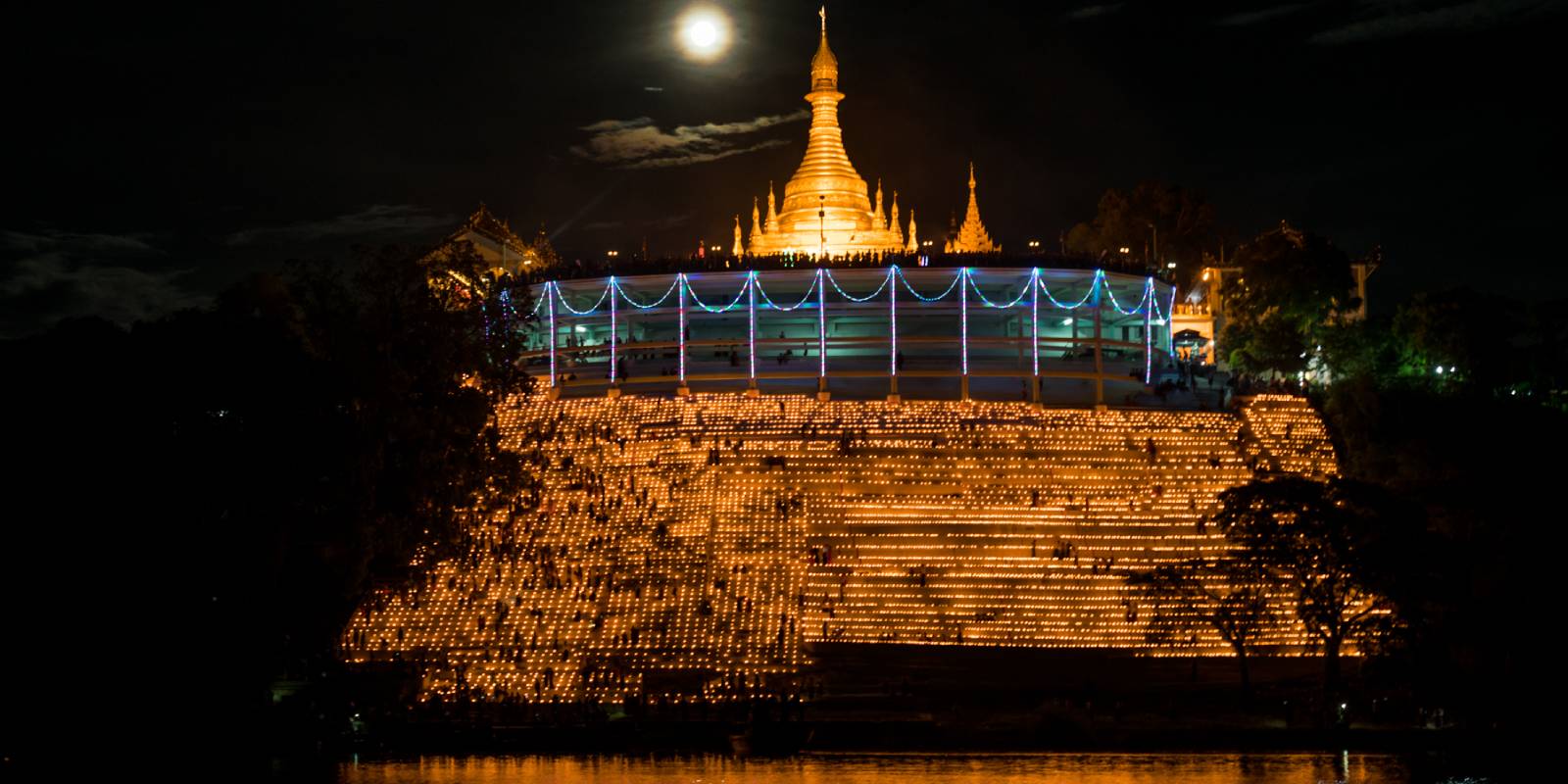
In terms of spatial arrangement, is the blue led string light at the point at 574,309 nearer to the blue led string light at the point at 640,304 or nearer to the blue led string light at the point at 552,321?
the blue led string light at the point at 552,321

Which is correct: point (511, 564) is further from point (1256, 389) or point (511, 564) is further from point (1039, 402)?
point (1256, 389)

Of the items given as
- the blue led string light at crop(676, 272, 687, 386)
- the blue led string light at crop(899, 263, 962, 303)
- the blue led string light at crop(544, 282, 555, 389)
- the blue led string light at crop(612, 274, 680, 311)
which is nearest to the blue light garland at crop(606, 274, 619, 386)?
the blue led string light at crop(612, 274, 680, 311)

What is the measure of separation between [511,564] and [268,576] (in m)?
8.25

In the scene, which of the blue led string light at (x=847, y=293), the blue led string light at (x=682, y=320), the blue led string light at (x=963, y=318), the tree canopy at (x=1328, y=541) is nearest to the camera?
the tree canopy at (x=1328, y=541)

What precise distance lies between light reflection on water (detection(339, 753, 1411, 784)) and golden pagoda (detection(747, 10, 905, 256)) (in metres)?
40.6

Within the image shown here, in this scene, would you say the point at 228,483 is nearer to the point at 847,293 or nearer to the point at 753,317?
the point at 753,317

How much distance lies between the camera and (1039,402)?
187ft

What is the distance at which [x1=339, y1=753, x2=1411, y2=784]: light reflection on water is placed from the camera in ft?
112

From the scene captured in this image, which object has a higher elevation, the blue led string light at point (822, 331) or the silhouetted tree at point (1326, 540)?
the blue led string light at point (822, 331)

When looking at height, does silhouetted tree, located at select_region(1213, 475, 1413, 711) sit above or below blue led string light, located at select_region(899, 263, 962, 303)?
below

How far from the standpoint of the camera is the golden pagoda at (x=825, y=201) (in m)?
75.7

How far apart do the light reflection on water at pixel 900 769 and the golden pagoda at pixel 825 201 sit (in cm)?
4065

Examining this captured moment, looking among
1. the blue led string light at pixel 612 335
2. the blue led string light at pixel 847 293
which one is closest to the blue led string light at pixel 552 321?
the blue led string light at pixel 612 335

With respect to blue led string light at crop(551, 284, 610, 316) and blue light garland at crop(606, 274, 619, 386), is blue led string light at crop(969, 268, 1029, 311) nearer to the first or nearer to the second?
blue light garland at crop(606, 274, 619, 386)
